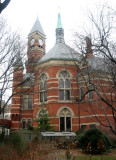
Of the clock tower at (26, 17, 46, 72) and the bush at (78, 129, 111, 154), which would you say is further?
the clock tower at (26, 17, 46, 72)

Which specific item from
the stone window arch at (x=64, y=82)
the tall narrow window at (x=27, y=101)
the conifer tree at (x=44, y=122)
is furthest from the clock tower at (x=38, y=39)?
the conifer tree at (x=44, y=122)

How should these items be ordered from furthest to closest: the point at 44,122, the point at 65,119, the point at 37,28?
the point at 37,28, the point at 65,119, the point at 44,122

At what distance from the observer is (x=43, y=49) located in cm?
4872

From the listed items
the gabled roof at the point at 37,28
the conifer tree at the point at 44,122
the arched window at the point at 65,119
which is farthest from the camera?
the gabled roof at the point at 37,28

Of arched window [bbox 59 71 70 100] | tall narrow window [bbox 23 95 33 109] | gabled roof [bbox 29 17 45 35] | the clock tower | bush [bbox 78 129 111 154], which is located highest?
gabled roof [bbox 29 17 45 35]

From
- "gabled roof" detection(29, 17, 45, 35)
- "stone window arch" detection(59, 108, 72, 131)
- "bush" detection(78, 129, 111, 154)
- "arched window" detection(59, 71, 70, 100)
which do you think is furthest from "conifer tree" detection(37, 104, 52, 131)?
"gabled roof" detection(29, 17, 45, 35)

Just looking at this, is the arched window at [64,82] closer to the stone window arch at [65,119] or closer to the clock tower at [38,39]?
the stone window arch at [65,119]

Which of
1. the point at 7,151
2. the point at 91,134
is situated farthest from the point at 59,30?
the point at 7,151

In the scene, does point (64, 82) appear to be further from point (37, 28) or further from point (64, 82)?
point (37, 28)

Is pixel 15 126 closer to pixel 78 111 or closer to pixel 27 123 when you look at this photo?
pixel 27 123

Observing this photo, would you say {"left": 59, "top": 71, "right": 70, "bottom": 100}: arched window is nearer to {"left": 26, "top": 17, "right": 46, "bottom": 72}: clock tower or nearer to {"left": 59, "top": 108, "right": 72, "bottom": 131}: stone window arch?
{"left": 59, "top": 108, "right": 72, "bottom": 131}: stone window arch

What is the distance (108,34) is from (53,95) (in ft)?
58.1

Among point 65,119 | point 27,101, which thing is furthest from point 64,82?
point 27,101

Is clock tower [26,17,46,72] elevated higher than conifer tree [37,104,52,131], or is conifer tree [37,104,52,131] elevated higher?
clock tower [26,17,46,72]
